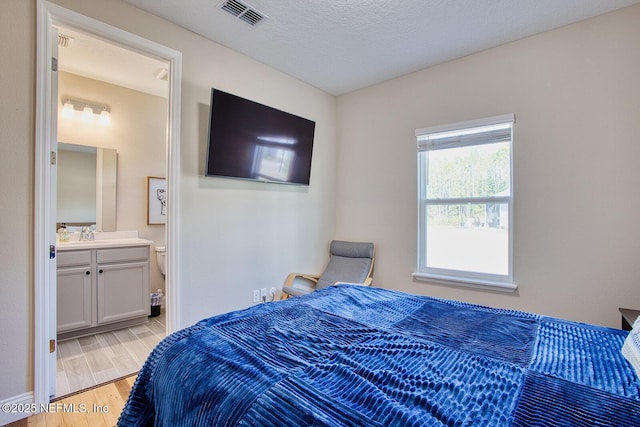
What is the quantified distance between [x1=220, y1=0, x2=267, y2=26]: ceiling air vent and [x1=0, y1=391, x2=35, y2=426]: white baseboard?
112 inches

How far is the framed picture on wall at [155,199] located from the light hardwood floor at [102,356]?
4.14ft

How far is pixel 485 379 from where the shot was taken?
943 mm

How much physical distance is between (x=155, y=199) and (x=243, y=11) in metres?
2.54

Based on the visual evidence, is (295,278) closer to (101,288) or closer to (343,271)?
(343,271)

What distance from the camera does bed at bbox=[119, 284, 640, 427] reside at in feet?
2.60

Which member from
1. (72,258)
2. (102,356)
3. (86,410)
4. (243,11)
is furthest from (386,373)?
(72,258)

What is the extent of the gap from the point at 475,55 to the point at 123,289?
4.19 m

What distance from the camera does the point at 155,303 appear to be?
3.66 meters

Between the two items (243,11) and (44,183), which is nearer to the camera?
(44,183)

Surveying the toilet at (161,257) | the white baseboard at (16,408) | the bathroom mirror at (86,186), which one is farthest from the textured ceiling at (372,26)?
the white baseboard at (16,408)

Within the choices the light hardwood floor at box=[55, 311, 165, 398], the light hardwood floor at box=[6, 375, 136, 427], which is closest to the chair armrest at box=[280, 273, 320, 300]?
the light hardwood floor at box=[55, 311, 165, 398]

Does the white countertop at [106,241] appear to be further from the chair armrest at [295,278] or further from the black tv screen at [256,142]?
the chair armrest at [295,278]

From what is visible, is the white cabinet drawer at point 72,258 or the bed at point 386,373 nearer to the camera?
the bed at point 386,373

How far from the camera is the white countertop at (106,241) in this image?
9.75 ft
